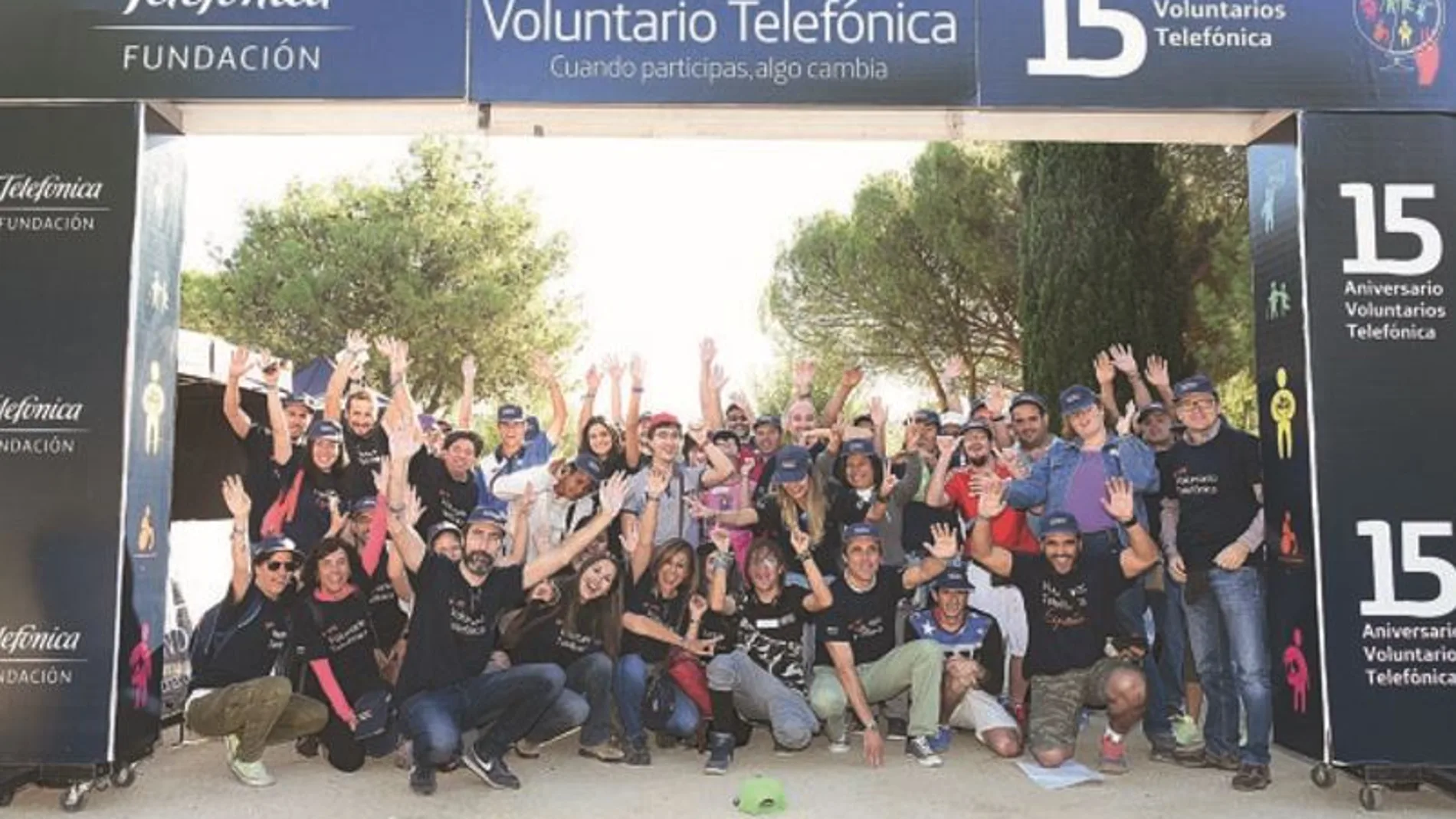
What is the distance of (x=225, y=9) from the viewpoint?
5.14 metres

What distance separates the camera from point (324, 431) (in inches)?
241

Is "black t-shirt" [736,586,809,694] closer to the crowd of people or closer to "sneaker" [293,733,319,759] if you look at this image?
the crowd of people

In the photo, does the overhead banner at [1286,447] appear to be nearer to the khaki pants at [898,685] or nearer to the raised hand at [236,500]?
the khaki pants at [898,685]

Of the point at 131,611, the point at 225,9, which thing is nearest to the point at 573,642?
the point at 131,611

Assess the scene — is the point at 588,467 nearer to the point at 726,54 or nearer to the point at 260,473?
the point at 260,473

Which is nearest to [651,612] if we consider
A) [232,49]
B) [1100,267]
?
[232,49]

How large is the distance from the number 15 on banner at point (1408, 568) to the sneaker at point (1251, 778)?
855mm

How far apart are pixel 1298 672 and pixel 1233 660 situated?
0.93 ft

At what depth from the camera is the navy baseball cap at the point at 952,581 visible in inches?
231

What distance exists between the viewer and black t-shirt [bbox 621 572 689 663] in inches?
227

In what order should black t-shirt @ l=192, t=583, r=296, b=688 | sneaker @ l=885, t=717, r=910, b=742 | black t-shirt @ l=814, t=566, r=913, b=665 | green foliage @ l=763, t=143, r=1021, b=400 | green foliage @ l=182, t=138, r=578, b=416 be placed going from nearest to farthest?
1. black t-shirt @ l=192, t=583, r=296, b=688
2. black t-shirt @ l=814, t=566, r=913, b=665
3. sneaker @ l=885, t=717, r=910, b=742
4. green foliage @ l=763, t=143, r=1021, b=400
5. green foliage @ l=182, t=138, r=578, b=416

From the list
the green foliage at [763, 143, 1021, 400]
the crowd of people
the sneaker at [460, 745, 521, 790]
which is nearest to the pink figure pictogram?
the crowd of people

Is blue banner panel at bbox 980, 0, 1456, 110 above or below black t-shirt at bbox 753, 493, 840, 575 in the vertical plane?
above

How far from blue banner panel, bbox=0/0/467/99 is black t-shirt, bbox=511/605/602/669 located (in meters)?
2.65
